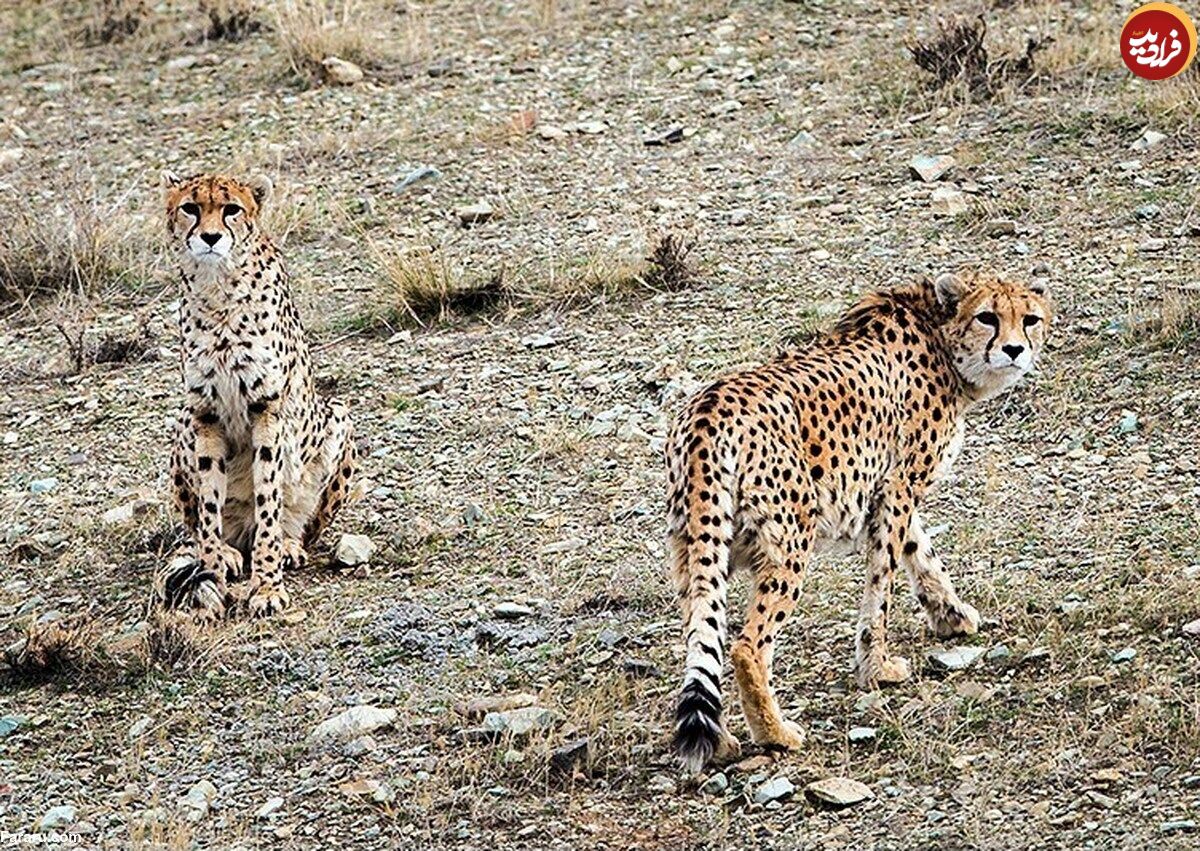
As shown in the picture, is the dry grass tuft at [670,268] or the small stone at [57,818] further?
the dry grass tuft at [670,268]

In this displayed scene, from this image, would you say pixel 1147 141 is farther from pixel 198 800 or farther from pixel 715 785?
pixel 198 800

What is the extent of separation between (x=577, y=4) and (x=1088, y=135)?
11.3 feet

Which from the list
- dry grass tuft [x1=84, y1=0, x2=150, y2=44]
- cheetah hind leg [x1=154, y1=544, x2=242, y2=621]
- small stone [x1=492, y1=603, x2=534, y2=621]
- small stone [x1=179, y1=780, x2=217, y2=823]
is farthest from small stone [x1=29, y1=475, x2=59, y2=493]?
dry grass tuft [x1=84, y1=0, x2=150, y2=44]

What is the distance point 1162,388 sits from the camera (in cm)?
731

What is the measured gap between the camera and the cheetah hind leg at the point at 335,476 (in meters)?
7.11

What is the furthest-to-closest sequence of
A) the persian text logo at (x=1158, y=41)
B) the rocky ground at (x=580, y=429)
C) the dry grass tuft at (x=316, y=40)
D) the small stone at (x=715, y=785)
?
1. the dry grass tuft at (x=316, y=40)
2. the persian text logo at (x=1158, y=41)
3. the rocky ground at (x=580, y=429)
4. the small stone at (x=715, y=785)

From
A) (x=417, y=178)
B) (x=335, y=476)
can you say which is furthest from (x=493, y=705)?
(x=417, y=178)

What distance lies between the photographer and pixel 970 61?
9.98 metres

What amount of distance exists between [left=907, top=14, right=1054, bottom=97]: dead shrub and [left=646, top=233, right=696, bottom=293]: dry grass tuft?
201 centimetres

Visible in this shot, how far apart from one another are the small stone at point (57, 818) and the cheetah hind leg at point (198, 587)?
1.08 metres

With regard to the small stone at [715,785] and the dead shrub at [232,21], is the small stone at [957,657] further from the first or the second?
the dead shrub at [232,21]

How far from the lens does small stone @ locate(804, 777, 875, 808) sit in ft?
16.8

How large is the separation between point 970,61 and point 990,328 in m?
4.24

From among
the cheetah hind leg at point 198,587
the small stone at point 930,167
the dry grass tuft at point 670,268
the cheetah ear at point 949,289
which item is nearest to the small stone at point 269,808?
the cheetah hind leg at point 198,587
